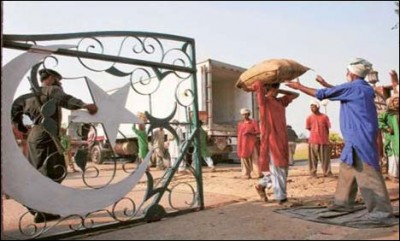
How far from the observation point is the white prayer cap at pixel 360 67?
15.2 ft

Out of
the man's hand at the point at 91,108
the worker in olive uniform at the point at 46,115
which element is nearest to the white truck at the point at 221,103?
the worker in olive uniform at the point at 46,115

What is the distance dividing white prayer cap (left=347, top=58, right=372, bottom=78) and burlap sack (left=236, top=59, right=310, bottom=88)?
2.82 feet

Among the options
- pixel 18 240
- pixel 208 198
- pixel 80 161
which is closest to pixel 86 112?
pixel 80 161

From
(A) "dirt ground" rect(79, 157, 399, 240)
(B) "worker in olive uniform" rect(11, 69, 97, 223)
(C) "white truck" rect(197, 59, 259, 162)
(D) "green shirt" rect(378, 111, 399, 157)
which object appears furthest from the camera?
(C) "white truck" rect(197, 59, 259, 162)

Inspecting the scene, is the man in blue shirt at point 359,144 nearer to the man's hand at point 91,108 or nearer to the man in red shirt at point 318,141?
the man's hand at point 91,108

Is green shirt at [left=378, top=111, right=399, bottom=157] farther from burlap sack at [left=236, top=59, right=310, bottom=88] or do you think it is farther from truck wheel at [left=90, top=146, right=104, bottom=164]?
truck wheel at [left=90, top=146, right=104, bottom=164]

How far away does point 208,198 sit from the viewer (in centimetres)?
605

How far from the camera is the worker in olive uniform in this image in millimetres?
4211

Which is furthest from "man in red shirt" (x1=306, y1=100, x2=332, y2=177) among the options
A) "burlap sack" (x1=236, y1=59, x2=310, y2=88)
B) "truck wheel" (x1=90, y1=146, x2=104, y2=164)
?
"truck wheel" (x1=90, y1=146, x2=104, y2=164)

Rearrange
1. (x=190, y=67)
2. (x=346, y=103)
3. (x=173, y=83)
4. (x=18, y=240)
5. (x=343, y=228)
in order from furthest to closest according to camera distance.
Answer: (x=173, y=83) < (x=190, y=67) < (x=346, y=103) < (x=343, y=228) < (x=18, y=240)

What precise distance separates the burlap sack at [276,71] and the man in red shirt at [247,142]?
4.70 meters

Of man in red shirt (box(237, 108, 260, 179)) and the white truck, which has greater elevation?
the white truck

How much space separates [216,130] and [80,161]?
10.7 metres

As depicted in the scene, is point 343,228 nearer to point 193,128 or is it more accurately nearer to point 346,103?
point 346,103
